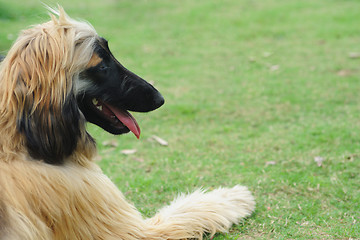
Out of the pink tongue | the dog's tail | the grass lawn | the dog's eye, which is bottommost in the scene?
the grass lawn

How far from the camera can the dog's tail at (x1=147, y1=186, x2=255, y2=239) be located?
131 inches

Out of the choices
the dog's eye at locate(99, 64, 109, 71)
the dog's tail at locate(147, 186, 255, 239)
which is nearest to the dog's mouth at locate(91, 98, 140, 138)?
the dog's eye at locate(99, 64, 109, 71)

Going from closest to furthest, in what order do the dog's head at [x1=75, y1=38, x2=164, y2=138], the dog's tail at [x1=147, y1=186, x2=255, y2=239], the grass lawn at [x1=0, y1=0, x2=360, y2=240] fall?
the dog's head at [x1=75, y1=38, x2=164, y2=138], the dog's tail at [x1=147, y1=186, x2=255, y2=239], the grass lawn at [x1=0, y1=0, x2=360, y2=240]

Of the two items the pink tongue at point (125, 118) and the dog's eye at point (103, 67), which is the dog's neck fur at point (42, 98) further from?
the pink tongue at point (125, 118)

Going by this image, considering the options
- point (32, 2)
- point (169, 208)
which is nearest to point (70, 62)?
point (169, 208)

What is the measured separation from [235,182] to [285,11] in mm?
7506

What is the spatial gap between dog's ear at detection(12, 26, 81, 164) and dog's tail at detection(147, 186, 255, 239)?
38.4 inches

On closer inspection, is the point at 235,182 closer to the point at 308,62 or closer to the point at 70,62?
the point at 70,62

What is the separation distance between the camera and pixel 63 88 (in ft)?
8.75

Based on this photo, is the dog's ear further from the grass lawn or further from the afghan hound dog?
the grass lawn

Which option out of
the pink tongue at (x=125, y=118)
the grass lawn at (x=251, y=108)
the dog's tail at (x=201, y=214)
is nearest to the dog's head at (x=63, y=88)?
the pink tongue at (x=125, y=118)

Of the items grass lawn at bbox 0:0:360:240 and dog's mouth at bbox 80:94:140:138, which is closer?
dog's mouth at bbox 80:94:140:138

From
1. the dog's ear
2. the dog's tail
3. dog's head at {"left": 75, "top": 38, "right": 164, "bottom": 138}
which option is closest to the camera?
the dog's ear

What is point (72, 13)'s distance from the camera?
11695mm
